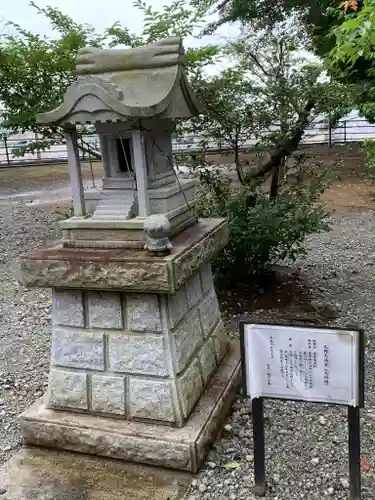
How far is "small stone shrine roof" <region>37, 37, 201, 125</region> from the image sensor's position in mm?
2773

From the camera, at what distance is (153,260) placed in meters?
2.85

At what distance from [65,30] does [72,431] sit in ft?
20.8

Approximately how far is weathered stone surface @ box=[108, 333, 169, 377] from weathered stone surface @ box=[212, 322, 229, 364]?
82cm

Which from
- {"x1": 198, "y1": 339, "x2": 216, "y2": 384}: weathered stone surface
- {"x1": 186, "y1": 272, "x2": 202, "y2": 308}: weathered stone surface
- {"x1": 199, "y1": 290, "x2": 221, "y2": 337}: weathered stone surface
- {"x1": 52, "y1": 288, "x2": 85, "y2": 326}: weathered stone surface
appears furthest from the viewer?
{"x1": 199, "y1": 290, "x2": 221, "y2": 337}: weathered stone surface

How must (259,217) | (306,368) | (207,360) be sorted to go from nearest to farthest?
1. (306,368)
2. (207,360)
3. (259,217)

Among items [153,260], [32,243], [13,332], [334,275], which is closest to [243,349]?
[153,260]

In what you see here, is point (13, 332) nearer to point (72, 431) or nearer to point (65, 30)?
point (72, 431)

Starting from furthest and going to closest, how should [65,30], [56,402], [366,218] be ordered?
[366,218] → [65,30] → [56,402]

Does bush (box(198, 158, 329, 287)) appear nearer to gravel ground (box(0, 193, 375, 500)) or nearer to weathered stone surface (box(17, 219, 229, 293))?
gravel ground (box(0, 193, 375, 500))

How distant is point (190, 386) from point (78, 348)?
2.45ft

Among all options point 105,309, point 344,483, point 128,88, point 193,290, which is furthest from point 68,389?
point 128,88

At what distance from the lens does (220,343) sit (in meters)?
3.93

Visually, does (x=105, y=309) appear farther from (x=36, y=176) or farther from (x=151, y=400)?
(x=36, y=176)

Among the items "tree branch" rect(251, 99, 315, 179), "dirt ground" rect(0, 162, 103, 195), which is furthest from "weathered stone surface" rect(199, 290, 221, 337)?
→ "dirt ground" rect(0, 162, 103, 195)
